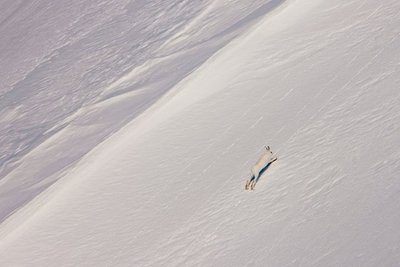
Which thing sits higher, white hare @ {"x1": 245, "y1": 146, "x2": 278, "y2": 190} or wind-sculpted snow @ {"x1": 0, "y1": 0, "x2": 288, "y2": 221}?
wind-sculpted snow @ {"x1": 0, "y1": 0, "x2": 288, "y2": 221}

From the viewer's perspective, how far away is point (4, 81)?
9445 millimetres

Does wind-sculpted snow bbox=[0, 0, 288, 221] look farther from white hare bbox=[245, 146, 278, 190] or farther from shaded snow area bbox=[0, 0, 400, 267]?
white hare bbox=[245, 146, 278, 190]

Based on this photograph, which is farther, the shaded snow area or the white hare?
the white hare

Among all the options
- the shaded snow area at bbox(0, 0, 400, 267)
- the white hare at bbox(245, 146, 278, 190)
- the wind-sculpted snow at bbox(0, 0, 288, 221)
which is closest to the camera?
the shaded snow area at bbox(0, 0, 400, 267)

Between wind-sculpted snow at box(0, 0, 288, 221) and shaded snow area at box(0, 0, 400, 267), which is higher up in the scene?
wind-sculpted snow at box(0, 0, 288, 221)

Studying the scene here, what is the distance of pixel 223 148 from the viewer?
4.55m

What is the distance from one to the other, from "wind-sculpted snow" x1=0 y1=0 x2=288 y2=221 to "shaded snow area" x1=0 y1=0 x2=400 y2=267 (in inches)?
1.1

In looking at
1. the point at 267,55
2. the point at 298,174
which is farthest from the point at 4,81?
the point at 298,174

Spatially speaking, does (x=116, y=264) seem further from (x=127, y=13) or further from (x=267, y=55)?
(x=127, y=13)

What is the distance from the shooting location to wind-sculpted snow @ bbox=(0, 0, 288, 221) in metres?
6.36

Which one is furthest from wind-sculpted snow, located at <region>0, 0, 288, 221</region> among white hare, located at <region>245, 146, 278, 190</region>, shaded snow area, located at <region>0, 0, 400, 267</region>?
white hare, located at <region>245, 146, 278, 190</region>

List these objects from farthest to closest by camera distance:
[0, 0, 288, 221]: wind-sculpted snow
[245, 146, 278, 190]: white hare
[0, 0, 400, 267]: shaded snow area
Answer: [0, 0, 288, 221]: wind-sculpted snow, [245, 146, 278, 190]: white hare, [0, 0, 400, 267]: shaded snow area

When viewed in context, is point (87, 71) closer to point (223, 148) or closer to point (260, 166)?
point (223, 148)

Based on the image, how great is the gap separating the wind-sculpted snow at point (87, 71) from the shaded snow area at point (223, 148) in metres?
0.03
